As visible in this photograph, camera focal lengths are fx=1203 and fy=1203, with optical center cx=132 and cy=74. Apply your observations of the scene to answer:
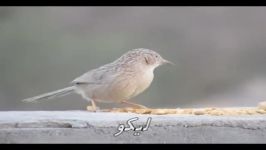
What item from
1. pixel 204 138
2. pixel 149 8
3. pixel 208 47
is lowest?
pixel 204 138

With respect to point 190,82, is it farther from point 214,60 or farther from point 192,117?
point 192,117

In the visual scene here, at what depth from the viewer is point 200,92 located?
1852cm

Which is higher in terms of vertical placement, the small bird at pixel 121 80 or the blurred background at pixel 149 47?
the blurred background at pixel 149 47

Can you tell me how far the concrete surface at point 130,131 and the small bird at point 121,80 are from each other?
1552 mm

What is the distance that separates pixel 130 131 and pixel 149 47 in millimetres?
11163

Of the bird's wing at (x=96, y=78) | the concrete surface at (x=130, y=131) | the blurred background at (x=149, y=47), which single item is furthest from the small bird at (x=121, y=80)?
the blurred background at (x=149, y=47)

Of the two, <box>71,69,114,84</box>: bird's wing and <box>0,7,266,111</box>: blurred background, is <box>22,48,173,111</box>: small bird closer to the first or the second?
<box>71,69,114,84</box>: bird's wing

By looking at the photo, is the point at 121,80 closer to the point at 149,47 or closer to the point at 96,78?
the point at 96,78

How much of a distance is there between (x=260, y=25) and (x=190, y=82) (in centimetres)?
365

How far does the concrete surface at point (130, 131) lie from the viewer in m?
7.46

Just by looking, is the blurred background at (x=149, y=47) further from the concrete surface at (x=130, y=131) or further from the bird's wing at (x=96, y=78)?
the concrete surface at (x=130, y=131)

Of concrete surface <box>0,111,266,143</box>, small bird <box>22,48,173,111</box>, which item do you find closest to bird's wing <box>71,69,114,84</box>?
small bird <box>22,48,173,111</box>

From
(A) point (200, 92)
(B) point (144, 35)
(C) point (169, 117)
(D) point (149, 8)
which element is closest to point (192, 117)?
(C) point (169, 117)
